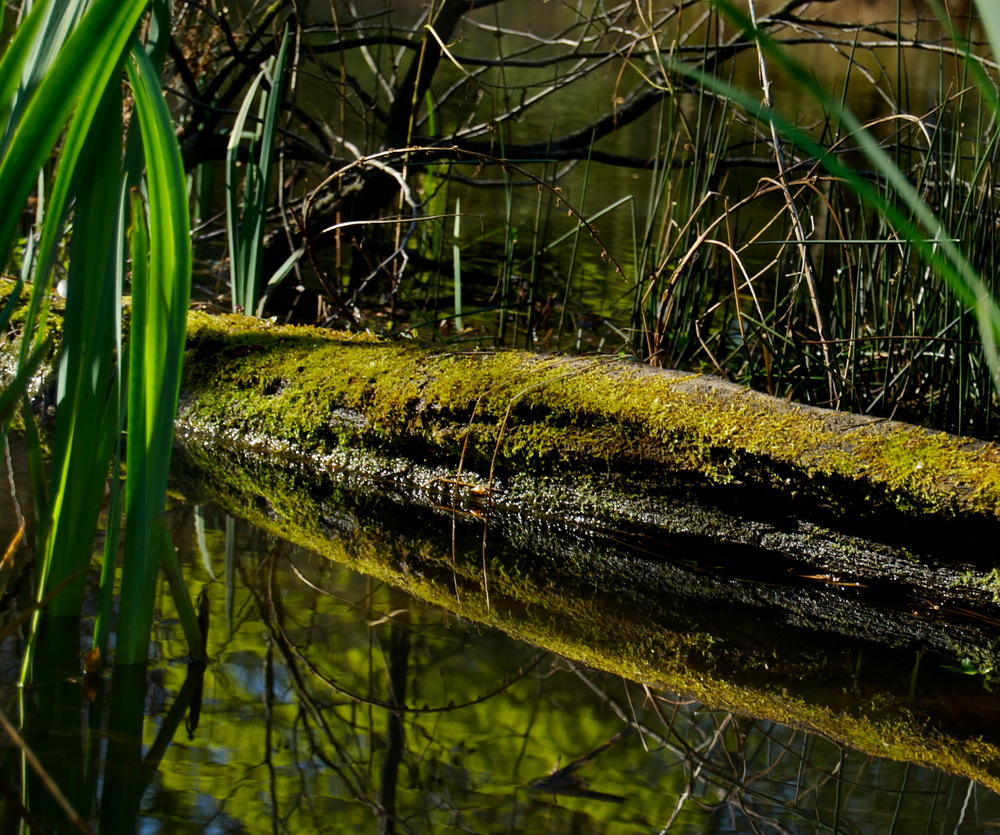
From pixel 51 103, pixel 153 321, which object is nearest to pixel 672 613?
pixel 153 321

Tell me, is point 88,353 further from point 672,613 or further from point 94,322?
point 672,613

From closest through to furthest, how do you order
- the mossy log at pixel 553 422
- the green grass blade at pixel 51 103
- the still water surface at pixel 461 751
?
the green grass blade at pixel 51 103 → the still water surface at pixel 461 751 → the mossy log at pixel 553 422

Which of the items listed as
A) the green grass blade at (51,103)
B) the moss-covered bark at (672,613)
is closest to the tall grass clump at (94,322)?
the green grass blade at (51,103)

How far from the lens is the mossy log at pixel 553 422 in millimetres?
1811

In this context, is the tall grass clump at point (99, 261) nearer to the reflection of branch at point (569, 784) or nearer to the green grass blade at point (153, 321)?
the green grass blade at point (153, 321)

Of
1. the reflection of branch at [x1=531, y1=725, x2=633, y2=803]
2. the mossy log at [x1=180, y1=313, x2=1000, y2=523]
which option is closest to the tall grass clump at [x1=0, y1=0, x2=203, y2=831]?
the reflection of branch at [x1=531, y1=725, x2=633, y2=803]

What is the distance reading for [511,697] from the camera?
1273mm

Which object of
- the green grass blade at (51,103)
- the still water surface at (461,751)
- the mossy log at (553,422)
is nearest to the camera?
the green grass blade at (51,103)

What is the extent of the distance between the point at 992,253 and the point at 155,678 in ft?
5.42

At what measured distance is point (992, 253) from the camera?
1981 mm

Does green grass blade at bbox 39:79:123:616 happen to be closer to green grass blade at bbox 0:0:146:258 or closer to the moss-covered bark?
green grass blade at bbox 0:0:146:258

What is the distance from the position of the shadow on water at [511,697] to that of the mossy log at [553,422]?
0.57ft

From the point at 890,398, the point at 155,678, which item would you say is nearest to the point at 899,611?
the point at 890,398

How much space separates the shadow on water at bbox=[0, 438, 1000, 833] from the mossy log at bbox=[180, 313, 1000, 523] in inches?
6.8
